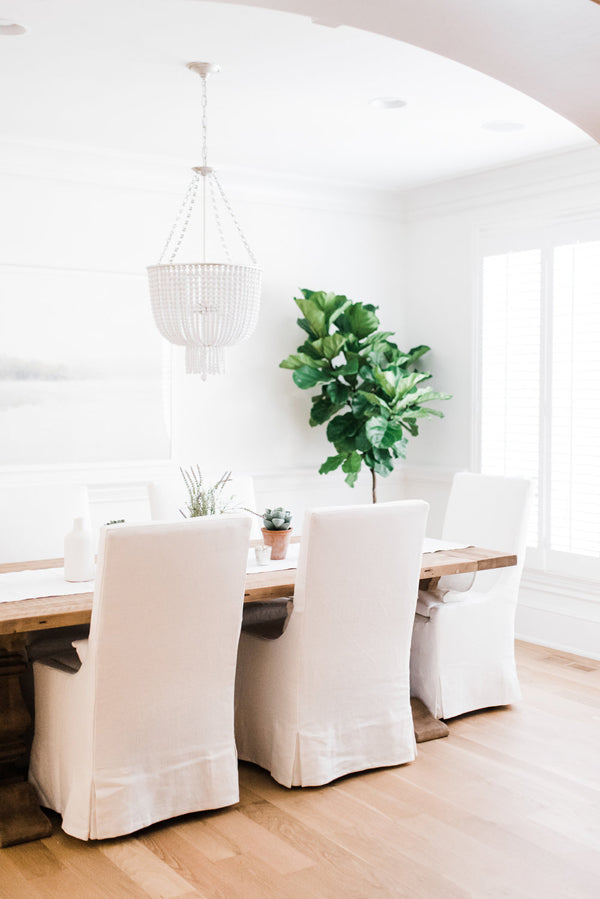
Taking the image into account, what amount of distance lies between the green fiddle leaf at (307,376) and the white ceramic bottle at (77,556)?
2.22m

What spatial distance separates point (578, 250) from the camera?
16.6 feet

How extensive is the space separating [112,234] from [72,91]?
45.0 inches

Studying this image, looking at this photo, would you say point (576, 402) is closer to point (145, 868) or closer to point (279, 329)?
point (279, 329)

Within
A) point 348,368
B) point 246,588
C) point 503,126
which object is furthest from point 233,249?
point 246,588

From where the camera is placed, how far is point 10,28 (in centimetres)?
332

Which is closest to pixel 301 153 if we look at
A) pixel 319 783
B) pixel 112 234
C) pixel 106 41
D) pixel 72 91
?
pixel 112 234

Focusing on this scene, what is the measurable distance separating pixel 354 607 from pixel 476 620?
3.25ft

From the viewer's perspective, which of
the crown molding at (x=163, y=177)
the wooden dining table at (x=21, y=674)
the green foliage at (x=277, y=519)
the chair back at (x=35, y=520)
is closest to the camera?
the wooden dining table at (x=21, y=674)

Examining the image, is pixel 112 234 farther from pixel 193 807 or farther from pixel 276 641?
pixel 193 807

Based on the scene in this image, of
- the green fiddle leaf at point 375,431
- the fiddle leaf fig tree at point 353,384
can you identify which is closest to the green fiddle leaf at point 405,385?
the fiddle leaf fig tree at point 353,384

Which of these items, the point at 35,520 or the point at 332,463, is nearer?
the point at 35,520

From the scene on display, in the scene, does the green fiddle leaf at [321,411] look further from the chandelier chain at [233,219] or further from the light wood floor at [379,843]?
the light wood floor at [379,843]

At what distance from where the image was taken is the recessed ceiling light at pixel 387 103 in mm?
4121

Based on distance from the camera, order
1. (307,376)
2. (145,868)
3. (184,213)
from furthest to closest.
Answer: (307,376)
(184,213)
(145,868)
